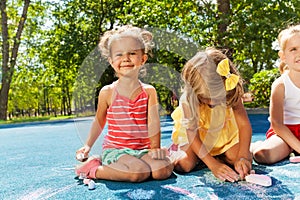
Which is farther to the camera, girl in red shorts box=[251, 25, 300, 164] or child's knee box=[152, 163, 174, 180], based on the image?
girl in red shorts box=[251, 25, 300, 164]

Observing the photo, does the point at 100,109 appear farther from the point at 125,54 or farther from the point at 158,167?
the point at 158,167

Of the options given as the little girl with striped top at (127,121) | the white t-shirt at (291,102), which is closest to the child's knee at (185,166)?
the little girl with striped top at (127,121)

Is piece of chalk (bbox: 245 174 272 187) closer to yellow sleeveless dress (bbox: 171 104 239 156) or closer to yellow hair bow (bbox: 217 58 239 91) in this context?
yellow sleeveless dress (bbox: 171 104 239 156)

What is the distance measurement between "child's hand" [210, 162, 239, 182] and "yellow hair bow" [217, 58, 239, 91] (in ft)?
1.31

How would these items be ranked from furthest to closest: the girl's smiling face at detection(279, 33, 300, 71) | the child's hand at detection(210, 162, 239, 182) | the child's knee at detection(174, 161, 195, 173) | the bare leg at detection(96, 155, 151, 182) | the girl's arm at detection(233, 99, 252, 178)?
the girl's smiling face at detection(279, 33, 300, 71)
the child's knee at detection(174, 161, 195, 173)
the girl's arm at detection(233, 99, 252, 178)
the bare leg at detection(96, 155, 151, 182)
the child's hand at detection(210, 162, 239, 182)

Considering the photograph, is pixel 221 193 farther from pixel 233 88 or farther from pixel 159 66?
pixel 159 66

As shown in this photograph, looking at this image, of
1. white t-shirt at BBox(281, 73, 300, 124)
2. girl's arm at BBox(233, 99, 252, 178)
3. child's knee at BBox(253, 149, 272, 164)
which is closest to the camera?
girl's arm at BBox(233, 99, 252, 178)

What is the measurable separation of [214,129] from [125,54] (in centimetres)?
65

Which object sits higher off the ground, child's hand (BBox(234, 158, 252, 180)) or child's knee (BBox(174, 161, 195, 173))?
child's hand (BBox(234, 158, 252, 180))

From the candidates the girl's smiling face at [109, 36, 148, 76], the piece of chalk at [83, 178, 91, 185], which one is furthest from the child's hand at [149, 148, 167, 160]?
the girl's smiling face at [109, 36, 148, 76]

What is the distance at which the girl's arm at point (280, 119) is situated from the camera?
87.2 inches

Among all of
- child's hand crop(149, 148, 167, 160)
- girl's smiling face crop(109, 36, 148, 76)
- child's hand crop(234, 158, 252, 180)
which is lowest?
child's hand crop(234, 158, 252, 180)

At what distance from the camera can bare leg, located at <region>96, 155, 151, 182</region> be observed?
1855 millimetres

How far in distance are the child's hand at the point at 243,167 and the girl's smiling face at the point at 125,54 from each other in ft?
2.40
